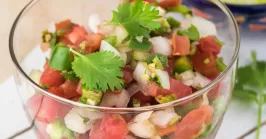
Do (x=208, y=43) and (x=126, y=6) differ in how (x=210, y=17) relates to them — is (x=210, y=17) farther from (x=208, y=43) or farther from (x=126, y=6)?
(x=126, y=6)

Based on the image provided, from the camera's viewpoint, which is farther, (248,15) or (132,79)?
(248,15)

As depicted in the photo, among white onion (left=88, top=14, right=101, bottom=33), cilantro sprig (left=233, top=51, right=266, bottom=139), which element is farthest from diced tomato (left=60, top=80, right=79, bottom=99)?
cilantro sprig (left=233, top=51, right=266, bottom=139)

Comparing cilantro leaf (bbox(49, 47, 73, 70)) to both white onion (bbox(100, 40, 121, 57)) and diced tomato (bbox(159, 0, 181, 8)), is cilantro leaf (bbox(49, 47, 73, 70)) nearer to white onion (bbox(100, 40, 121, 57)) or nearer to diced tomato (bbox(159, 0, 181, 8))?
white onion (bbox(100, 40, 121, 57))

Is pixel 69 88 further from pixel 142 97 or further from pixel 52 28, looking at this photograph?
pixel 52 28

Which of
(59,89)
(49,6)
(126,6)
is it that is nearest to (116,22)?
(126,6)

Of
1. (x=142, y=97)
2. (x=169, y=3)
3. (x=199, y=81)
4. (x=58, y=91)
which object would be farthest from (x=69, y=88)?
(x=169, y=3)

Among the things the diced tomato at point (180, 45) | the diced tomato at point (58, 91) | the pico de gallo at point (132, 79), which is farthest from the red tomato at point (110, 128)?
the diced tomato at point (180, 45)

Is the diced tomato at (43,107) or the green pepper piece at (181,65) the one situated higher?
the green pepper piece at (181,65)

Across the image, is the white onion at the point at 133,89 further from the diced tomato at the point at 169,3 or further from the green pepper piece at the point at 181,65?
the diced tomato at the point at 169,3
